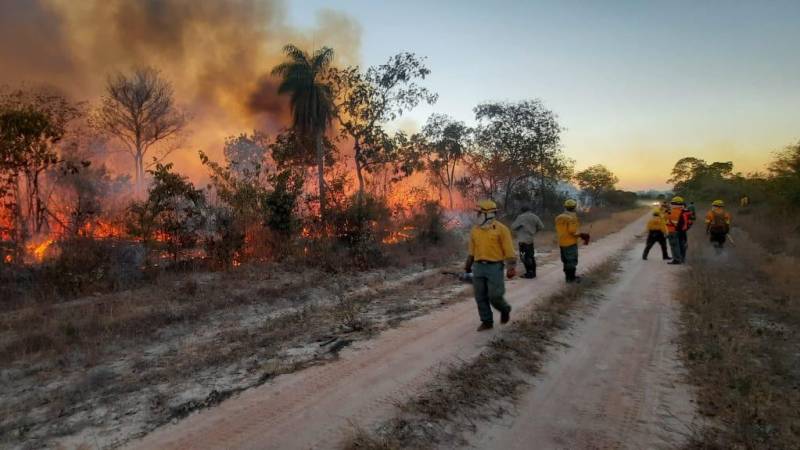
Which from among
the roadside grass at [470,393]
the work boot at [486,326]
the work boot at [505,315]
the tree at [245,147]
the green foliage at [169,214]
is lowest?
the roadside grass at [470,393]

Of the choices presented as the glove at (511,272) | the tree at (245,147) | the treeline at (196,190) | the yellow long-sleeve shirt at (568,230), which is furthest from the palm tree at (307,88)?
the glove at (511,272)

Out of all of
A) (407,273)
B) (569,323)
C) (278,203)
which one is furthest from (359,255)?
(569,323)

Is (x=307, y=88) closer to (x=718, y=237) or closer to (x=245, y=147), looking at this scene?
(x=245, y=147)

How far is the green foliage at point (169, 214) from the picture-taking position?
36.7ft

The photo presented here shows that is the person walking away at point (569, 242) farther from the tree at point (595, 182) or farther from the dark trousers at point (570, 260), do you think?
the tree at point (595, 182)

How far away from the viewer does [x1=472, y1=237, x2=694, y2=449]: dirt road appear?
3.83m

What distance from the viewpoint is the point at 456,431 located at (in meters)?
3.91

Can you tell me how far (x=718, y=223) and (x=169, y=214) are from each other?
14.3 meters

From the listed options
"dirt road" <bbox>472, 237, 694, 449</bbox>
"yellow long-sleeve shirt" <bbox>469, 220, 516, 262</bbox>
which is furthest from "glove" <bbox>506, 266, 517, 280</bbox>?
"dirt road" <bbox>472, 237, 694, 449</bbox>

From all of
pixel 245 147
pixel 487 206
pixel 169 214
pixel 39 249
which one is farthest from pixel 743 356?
pixel 245 147

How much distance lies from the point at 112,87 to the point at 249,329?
2240cm

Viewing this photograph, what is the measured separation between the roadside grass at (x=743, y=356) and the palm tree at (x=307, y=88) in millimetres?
19733

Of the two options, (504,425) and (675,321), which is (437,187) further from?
(504,425)

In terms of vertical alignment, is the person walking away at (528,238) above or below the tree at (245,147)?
below
